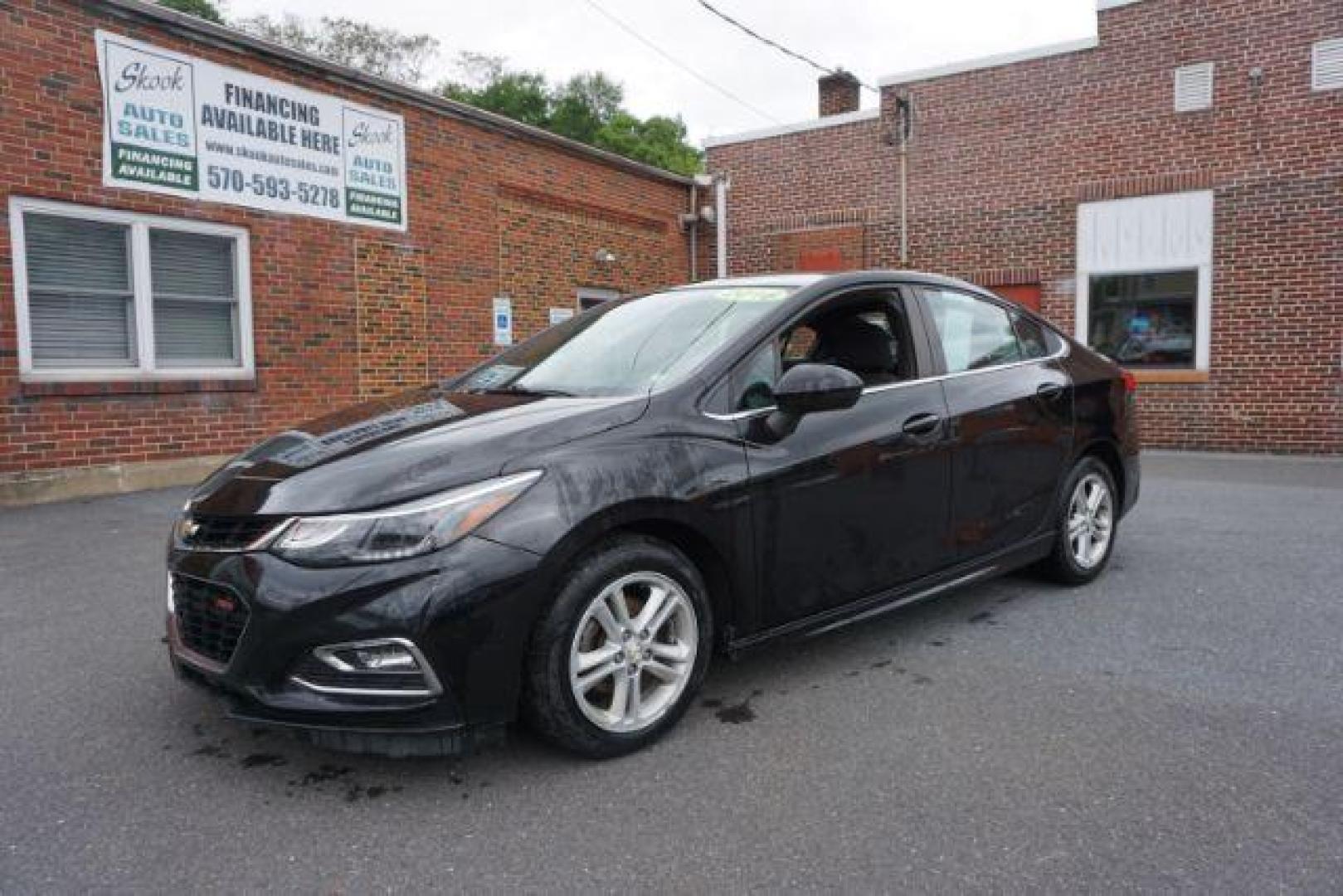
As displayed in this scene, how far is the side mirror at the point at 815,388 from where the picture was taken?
10.1ft

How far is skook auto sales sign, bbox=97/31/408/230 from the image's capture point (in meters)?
7.67

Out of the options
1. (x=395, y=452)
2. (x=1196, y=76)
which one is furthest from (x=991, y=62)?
(x=395, y=452)

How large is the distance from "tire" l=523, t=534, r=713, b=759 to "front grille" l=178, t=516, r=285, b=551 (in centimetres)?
81

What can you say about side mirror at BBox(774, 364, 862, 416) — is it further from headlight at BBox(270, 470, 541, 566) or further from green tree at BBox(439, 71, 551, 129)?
green tree at BBox(439, 71, 551, 129)

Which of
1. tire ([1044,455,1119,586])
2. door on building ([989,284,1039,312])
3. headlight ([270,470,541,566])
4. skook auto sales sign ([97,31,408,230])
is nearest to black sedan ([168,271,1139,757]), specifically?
headlight ([270,470,541,566])

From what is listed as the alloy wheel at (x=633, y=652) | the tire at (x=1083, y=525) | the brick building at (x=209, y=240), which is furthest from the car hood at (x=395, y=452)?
the brick building at (x=209, y=240)

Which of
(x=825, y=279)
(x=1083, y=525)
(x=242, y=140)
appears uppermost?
(x=242, y=140)

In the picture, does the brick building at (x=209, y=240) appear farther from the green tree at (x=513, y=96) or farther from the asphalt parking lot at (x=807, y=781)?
the green tree at (x=513, y=96)

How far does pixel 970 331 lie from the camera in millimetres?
4164

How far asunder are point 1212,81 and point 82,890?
1301 centimetres

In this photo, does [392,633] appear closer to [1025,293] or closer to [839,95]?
[1025,293]

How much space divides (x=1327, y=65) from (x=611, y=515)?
38.3 feet

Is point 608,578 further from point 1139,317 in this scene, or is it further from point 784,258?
point 784,258

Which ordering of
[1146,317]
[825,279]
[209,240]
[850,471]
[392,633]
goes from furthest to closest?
[1146,317]
[209,240]
[825,279]
[850,471]
[392,633]
